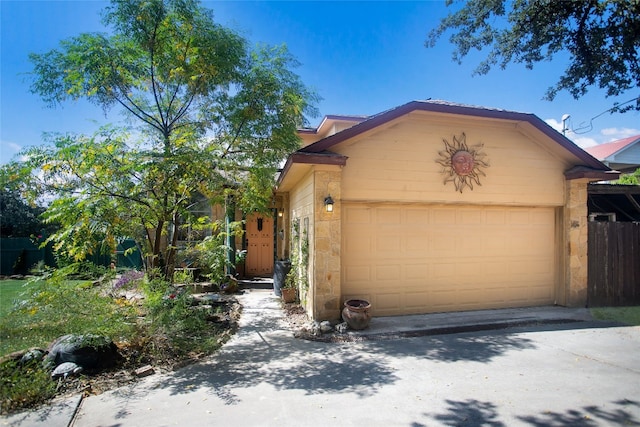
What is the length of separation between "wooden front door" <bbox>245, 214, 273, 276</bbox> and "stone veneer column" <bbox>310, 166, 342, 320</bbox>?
5501mm

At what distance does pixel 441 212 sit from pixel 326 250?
9.21 ft

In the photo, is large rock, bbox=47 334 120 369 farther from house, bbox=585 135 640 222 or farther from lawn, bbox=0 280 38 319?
house, bbox=585 135 640 222

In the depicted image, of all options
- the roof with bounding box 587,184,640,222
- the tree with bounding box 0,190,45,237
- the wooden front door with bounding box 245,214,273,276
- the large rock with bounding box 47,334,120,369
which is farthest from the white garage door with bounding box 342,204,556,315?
the tree with bounding box 0,190,45,237

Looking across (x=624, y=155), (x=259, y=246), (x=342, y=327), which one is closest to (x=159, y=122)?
(x=342, y=327)

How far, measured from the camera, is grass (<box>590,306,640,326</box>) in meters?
6.70

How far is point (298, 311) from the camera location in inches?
292

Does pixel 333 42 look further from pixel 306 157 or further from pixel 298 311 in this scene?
pixel 298 311

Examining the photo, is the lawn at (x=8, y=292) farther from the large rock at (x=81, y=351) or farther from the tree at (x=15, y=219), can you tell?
the tree at (x=15, y=219)

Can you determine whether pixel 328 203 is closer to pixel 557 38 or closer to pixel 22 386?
pixel 22 386

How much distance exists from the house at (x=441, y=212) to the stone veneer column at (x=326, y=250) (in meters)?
0.02

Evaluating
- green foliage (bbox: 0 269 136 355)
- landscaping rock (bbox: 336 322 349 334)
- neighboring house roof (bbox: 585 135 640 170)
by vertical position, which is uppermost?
neighboring house roof (bbox: 585 135 640 170)

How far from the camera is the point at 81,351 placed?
13.9 ft

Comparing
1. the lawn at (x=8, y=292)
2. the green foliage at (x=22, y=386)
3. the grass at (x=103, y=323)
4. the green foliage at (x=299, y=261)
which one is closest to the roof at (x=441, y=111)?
the green foliage at (x=299, y=261)

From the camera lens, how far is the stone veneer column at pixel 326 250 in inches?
242
